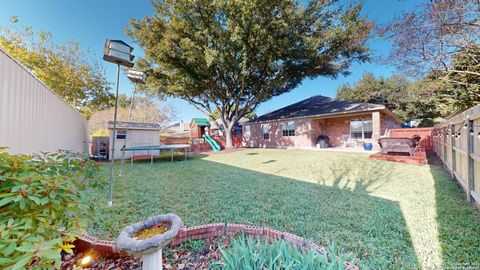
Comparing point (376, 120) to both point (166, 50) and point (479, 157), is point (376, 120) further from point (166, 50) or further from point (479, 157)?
point (166, 50)

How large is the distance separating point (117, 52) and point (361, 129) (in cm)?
1482

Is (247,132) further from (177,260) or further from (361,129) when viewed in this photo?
(177,260)

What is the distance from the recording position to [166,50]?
1138 cm

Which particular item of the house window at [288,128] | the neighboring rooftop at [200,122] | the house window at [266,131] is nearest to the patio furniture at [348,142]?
the house window at [288,128]

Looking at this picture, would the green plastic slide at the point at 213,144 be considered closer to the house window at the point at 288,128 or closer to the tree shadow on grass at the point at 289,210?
the house window at the point at 288,128

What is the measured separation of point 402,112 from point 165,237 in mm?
28822

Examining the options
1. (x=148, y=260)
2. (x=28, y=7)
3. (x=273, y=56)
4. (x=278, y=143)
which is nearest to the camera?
(x=148, y=260)

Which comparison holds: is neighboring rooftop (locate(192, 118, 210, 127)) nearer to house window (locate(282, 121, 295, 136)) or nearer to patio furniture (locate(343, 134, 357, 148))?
house window (locate(282, 121, 295, 136))

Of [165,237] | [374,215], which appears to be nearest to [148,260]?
[165,237]

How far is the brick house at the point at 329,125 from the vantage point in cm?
1245

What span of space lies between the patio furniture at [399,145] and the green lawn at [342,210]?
245 centimetres

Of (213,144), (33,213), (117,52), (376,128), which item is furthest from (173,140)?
(33,213)

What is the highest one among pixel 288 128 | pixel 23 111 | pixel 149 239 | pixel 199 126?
pixel 199 126

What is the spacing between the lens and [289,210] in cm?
317
